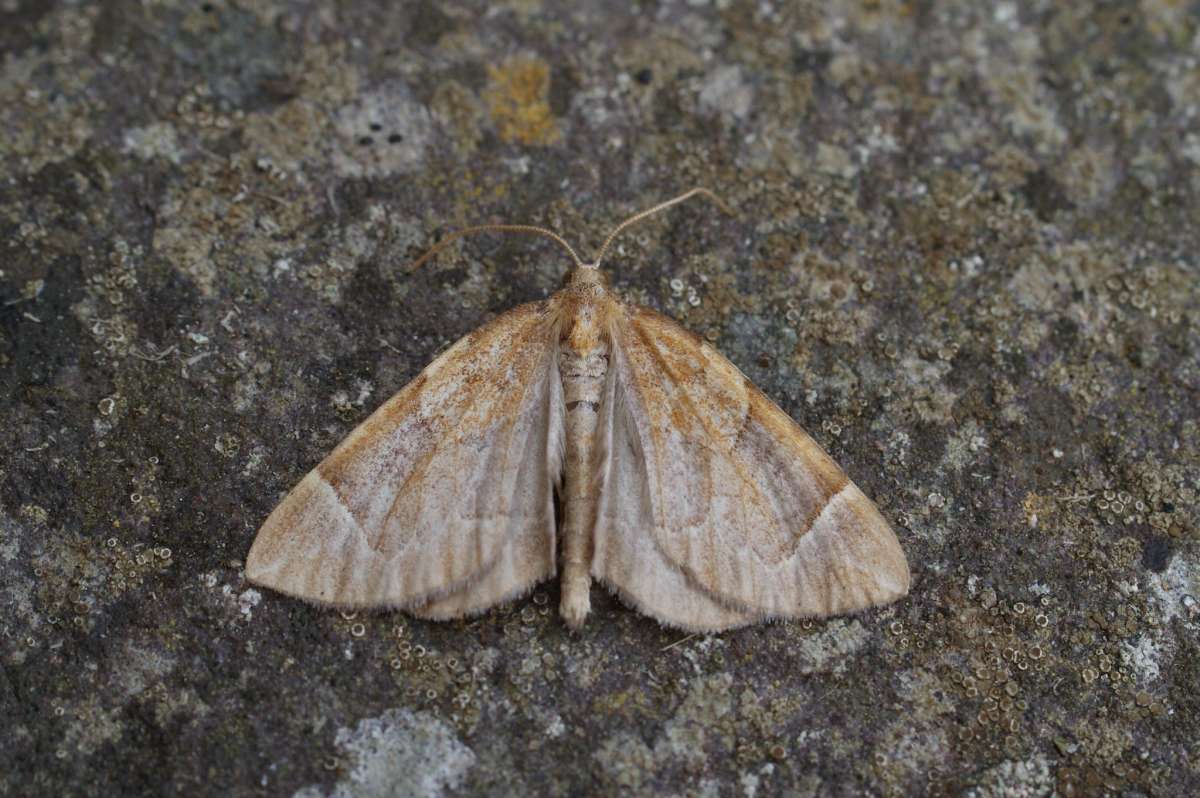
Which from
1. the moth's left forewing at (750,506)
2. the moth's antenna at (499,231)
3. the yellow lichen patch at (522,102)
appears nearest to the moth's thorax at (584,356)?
the moth's left forewing at (750,506)

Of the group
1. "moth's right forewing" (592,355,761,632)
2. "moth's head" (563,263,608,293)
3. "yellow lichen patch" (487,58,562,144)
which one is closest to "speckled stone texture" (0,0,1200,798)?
"yellow lichen patch" (487,58,562,144)

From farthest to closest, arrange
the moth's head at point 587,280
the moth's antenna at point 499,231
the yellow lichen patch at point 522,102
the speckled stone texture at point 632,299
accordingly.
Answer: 1. the yellow lichen patch at point 522,102
2. the moth's antenna at point 499,231
3. the moth's head at point 587,280
4. the speckled stone texture at point 632,299

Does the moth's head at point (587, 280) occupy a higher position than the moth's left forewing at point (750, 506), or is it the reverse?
the moth's head at point (587, 280)

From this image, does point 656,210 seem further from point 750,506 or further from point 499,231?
point 750,506

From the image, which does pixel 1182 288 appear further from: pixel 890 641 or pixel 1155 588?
pixel 890 641

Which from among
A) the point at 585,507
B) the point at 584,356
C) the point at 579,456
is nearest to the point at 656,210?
the point at 584,356

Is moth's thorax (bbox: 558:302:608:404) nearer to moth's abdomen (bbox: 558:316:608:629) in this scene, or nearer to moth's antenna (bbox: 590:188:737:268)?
moth's abdomen (bbox: 558:316:608:629)

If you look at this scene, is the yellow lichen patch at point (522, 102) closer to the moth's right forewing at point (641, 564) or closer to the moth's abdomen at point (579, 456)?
the moth's abdomen at point (579, 456)
